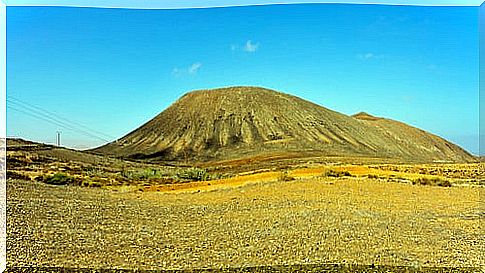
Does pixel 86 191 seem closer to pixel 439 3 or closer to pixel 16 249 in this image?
pixel 16 249

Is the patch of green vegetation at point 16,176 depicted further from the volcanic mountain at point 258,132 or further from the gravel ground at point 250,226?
the volcanic mountain at point 258,132

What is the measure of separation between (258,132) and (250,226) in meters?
1.53

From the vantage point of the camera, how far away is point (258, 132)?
8.16 metres

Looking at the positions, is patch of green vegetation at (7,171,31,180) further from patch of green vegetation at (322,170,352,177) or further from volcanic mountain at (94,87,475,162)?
patch of green vegetation at (322,170,352,177)

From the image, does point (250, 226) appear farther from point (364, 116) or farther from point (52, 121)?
point (52, 121)

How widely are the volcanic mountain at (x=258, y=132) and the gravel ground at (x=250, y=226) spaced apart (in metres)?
0.49

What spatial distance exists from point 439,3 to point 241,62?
7.62 ft

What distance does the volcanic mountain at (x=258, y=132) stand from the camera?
7.91m

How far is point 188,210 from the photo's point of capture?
735 centimetres

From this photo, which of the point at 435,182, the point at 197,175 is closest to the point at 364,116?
the point at 435,182

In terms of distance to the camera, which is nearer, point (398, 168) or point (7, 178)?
point (7, 178)

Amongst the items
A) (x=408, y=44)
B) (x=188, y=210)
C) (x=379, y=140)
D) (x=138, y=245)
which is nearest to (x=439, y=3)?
(x=408, y=44)

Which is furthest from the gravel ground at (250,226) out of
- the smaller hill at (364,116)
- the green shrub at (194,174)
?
the smaller hill at (364,116)

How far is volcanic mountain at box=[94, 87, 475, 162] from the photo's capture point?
791 centimetres
